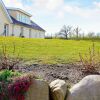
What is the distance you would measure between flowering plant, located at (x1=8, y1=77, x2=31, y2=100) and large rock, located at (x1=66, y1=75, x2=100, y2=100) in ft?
3.30

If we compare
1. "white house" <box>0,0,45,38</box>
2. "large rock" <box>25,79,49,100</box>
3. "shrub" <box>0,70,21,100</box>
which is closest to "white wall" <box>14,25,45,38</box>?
"white house" <box>0,0,45,38</box>

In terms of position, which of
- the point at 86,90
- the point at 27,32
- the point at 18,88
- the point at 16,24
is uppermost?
the point at 16,24

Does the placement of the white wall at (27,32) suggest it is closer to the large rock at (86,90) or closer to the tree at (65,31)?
the tree at (65,31)

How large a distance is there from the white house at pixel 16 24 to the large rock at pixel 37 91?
30406mm

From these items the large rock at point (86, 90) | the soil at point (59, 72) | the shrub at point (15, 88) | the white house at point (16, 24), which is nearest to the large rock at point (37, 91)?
the shrub at point (15, 88)

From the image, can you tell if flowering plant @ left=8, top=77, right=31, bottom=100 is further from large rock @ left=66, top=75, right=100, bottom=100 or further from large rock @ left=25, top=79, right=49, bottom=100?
large rock @ left=66, top=75, right=100, bottom=100

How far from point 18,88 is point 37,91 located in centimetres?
42

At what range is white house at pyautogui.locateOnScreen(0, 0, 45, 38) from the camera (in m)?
37.8

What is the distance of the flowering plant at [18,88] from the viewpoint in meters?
6.65

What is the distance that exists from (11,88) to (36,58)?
4432mm

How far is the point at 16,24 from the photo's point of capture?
4109 cm

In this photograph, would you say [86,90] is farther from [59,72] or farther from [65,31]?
[65,31]

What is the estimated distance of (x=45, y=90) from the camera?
688cm

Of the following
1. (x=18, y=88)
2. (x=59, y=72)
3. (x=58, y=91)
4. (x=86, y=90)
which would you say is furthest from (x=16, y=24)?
(x=18, y=88)
